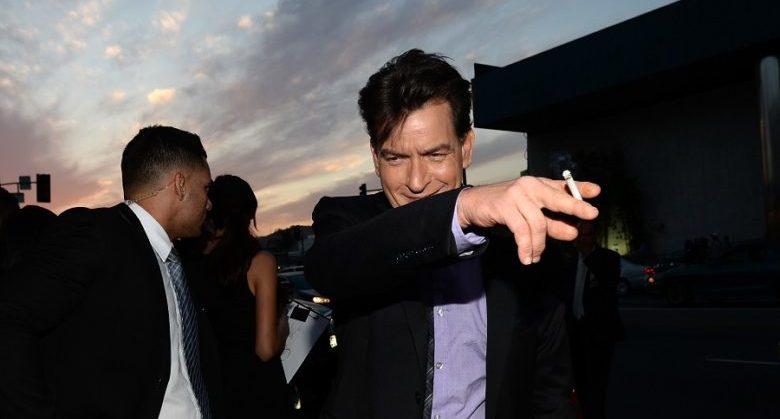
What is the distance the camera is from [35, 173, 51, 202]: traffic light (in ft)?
100

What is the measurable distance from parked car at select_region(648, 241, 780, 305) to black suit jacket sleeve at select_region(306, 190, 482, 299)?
16.7 meters

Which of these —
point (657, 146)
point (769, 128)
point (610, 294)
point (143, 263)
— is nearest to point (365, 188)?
point (657, 146)

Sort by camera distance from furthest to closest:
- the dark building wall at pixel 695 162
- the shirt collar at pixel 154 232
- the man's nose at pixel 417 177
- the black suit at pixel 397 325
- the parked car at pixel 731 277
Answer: the dark building wall at pixel 695 162 → the parked car at pixel 731 277 → the shirt collar at pixel 154 232 → the man's nose at pixel 417 177 → the black suit at pixel 397 325

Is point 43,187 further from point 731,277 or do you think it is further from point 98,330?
point 98,330

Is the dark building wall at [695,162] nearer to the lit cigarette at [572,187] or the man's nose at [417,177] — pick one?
the man's nose at [417,177]

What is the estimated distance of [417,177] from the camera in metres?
2.10

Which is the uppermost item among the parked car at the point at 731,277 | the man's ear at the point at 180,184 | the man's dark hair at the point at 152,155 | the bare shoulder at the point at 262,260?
the man's dark hair at the point at 152,155

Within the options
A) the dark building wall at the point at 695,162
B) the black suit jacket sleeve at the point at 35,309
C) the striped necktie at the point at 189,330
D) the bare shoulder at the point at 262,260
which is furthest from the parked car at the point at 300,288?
the dark building wall at the point at 695,162

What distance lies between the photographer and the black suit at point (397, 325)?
173 centimetres

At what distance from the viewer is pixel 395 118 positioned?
213cm

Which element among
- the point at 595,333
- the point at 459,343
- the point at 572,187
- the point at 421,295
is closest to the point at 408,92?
the point at 421,295

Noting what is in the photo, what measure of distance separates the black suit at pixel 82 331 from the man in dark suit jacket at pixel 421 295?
2.47 feet

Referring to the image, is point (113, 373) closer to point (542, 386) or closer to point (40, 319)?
point (40, 319)

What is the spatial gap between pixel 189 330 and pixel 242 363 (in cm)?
110
